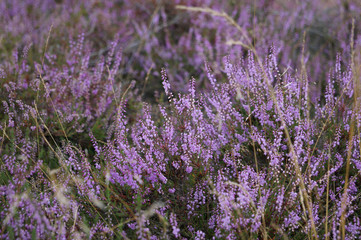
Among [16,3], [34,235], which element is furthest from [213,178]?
[16,3]

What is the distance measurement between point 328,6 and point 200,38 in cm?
255

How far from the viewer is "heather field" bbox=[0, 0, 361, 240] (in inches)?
78.0

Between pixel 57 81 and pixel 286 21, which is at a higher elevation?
pixel 286 21

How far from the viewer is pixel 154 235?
78.8 inches

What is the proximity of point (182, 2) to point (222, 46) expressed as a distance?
1087 millimetres

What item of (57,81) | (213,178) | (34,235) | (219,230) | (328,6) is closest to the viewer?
(34,235)

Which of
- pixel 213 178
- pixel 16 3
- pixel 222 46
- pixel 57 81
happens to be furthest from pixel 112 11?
pixel 213 178

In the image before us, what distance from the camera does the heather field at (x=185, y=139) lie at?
78.0 inches

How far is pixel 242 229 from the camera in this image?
197cm

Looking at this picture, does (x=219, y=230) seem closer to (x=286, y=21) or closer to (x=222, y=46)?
(x=222, y=46)

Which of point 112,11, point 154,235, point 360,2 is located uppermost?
point 360,2

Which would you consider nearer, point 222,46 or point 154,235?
point 154,235

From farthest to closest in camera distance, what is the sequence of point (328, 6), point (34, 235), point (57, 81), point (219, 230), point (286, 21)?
1. point (328, 6)
2. point (286, 21)
3. point (57, 81)
4. point (219, 230)
5. point (34, 235)

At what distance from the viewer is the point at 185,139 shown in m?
2.26
